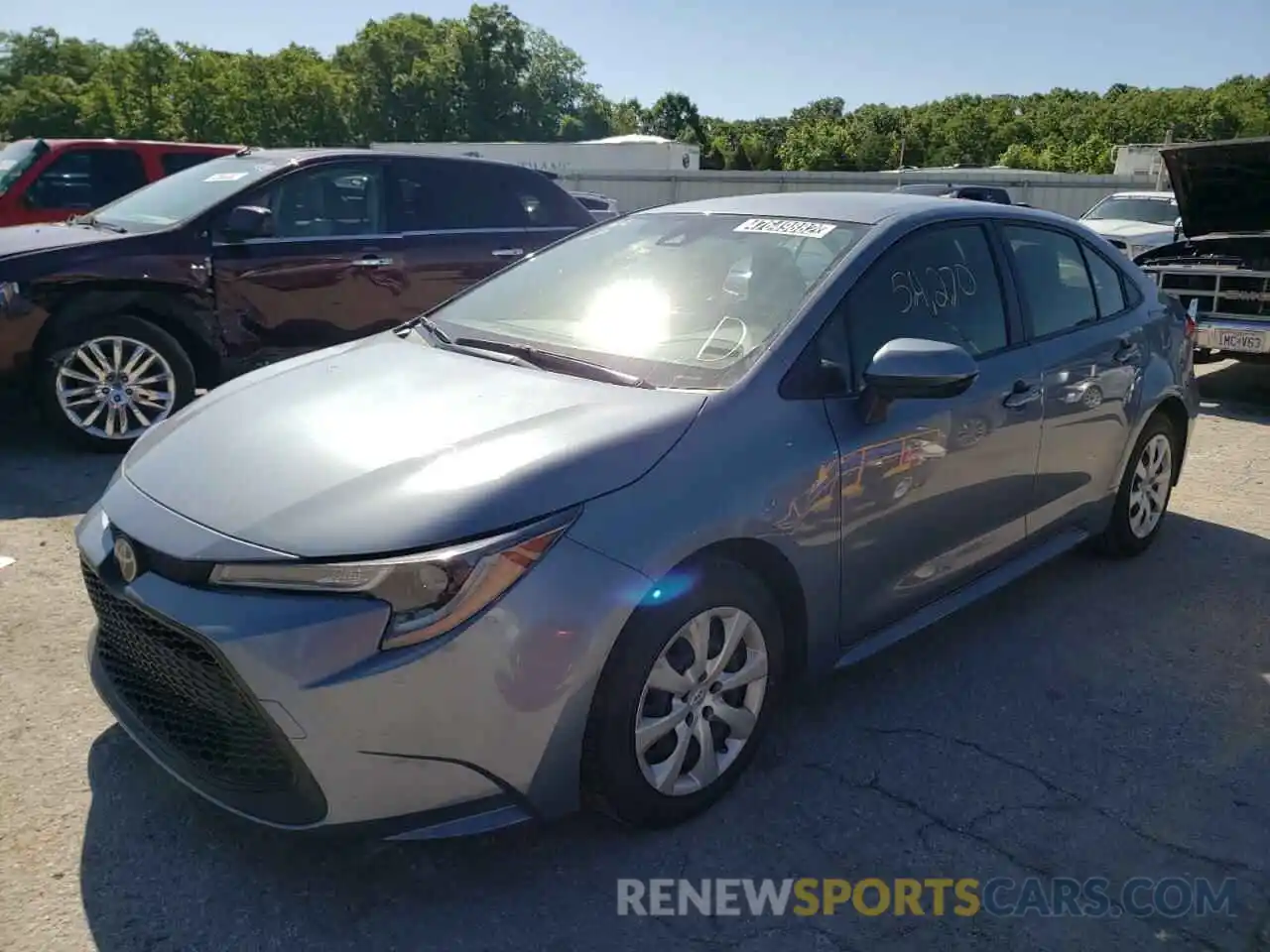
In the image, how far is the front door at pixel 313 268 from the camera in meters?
6.17

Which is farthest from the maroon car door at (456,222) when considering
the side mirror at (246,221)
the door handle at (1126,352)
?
the door handle at (1126,352)

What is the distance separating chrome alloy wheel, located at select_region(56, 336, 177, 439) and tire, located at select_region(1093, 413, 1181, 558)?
16.5ft

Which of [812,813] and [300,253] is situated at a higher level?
[300,253]

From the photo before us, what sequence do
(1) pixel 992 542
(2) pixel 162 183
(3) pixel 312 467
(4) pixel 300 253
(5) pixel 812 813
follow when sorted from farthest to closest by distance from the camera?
(2) pixel 162 183, (4) pixel 300 253, (1) pixel 992 542, (5) pixel 812 813, (3) pixel 312 467

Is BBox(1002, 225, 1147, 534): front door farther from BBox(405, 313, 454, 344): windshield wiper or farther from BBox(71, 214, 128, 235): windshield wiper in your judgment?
BBox(71, 214, 128, 235): windshield wiper

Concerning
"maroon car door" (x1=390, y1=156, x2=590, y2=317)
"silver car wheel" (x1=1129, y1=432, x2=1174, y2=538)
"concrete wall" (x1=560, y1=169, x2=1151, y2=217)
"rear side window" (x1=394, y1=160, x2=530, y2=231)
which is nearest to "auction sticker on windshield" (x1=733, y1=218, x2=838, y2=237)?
"silver car wheel" (x1=1129, y1=432, x2=1174, y2=538)

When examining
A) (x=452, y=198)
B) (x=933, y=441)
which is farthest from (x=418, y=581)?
(x=452, y=198)

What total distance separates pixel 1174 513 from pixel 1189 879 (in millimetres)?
3456

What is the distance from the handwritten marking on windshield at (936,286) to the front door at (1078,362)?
0.35 meters

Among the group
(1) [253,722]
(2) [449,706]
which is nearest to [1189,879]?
(2) [449,706]

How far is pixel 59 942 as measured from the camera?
223cm

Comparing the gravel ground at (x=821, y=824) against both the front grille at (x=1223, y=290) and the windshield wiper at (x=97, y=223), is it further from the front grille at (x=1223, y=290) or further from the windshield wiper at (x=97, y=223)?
the front grille at (x=1223, y=290)

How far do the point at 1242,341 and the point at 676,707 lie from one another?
744cm

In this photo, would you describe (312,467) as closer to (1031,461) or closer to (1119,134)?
(1031,461)
